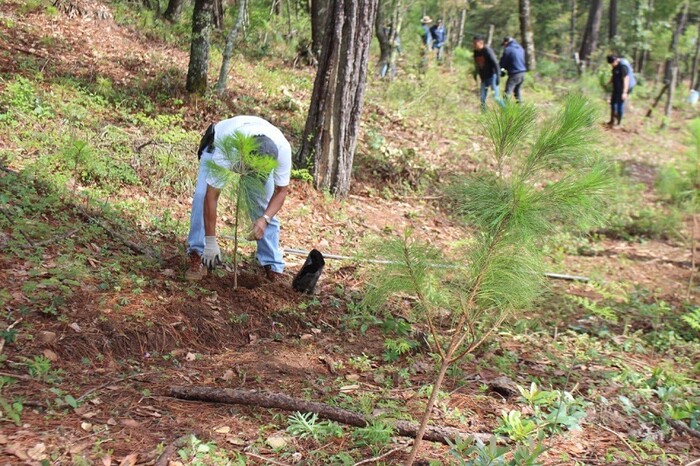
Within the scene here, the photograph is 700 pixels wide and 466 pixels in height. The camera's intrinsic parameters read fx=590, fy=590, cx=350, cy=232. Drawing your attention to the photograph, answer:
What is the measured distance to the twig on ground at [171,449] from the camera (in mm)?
A: 2711

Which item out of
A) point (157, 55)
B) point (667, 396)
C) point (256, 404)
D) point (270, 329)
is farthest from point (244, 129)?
point (157, 55)

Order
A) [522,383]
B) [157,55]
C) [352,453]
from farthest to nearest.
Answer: [157,55] → [522,383] → [352,453]

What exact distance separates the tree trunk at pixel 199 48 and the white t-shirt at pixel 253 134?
14.5 feet

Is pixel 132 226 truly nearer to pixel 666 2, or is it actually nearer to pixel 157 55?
pixel 157 55

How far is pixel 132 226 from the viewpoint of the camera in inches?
215

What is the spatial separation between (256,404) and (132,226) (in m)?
2.77

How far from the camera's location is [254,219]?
15.8 ft

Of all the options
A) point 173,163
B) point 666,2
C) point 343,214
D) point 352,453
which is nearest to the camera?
point 352,453

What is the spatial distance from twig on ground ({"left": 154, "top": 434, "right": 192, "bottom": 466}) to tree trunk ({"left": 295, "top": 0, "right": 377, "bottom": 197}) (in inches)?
181

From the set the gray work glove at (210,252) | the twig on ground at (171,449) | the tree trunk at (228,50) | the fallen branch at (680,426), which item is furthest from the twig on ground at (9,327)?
the tree trunk at (228,50)

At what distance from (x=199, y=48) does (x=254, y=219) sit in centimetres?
472

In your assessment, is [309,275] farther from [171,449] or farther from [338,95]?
[338,95]

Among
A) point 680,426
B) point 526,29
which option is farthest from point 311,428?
point 526,29

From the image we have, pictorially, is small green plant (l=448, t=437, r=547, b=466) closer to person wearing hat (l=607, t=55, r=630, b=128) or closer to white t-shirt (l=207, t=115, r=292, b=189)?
white t-shirt (l=207, t=115, r=292, b=189)
